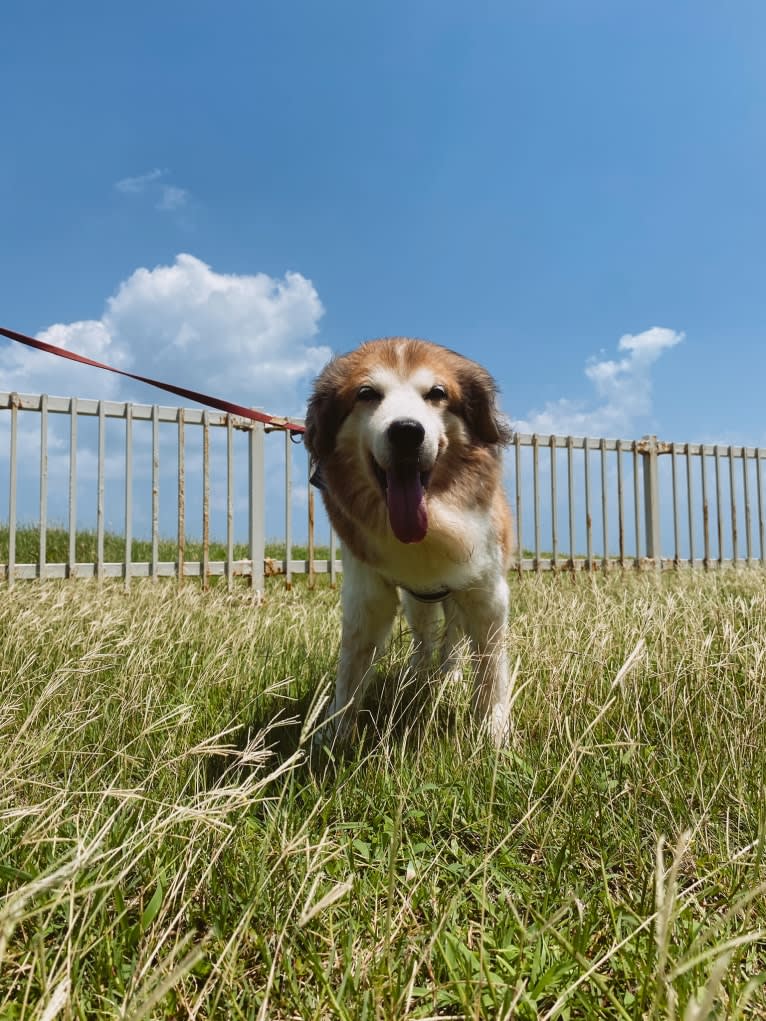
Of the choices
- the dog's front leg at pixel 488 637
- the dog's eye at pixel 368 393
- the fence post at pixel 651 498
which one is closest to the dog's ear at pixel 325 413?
the dog's eye at pixel 368 393

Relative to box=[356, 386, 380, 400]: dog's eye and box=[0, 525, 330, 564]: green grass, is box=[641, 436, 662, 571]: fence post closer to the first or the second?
box=[0, 525, 330, 564]: green grass

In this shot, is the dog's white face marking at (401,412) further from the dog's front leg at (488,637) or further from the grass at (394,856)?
the grass at (394,856)

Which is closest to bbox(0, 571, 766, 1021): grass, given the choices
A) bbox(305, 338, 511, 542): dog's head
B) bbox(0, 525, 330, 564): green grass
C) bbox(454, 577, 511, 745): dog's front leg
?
bbox(454, 577, 511, 745): dog's front leg

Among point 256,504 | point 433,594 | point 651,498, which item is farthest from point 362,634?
point 651,498

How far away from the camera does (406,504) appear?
246cm

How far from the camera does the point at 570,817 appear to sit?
5.48 feet

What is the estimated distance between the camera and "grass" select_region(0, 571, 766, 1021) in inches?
43.7

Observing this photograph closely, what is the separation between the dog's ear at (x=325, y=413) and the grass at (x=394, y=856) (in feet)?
3.23

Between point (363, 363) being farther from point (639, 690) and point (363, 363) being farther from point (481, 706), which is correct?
point (639, 690)

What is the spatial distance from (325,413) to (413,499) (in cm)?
56

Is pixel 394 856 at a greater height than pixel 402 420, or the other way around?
pixel 402 420

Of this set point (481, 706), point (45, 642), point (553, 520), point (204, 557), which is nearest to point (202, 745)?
point (481, 706)

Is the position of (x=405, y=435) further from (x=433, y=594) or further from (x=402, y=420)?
(x=433, y=594)

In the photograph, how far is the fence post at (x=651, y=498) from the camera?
12.0m
